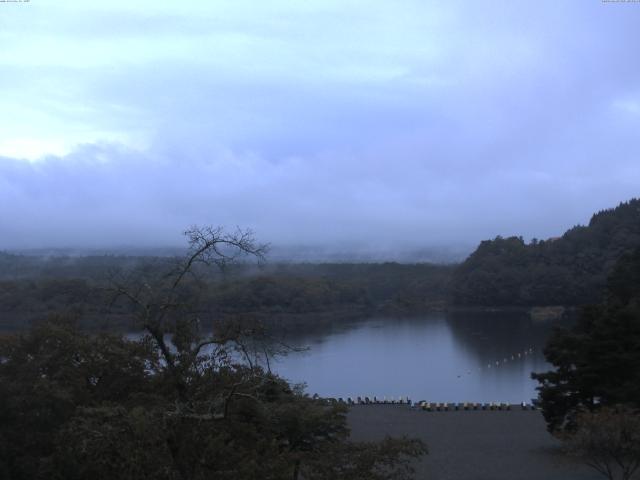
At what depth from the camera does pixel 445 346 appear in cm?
2616

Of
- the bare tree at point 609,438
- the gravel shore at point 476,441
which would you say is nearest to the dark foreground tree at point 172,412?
the bare tree at point 609,438

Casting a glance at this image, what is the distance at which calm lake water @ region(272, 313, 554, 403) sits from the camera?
17469 mm

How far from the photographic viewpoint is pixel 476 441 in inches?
404

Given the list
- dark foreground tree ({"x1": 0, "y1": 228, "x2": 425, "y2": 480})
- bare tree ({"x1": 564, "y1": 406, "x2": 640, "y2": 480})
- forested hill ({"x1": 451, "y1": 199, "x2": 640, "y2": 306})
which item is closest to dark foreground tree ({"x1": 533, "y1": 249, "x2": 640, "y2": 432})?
bare tree ({"x1": 564, "y1": 406, "x2": 640, "y2": 480})

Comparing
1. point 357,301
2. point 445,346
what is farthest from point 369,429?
point 357,301

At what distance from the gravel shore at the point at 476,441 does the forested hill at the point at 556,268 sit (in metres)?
26.3

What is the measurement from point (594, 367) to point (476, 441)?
2145mm

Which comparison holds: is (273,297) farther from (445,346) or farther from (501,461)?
(501,461)

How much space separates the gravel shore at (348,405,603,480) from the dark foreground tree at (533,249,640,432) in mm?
522

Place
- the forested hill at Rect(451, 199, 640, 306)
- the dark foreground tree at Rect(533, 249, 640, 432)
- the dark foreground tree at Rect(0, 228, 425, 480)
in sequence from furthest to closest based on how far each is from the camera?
the forested hill at Rect(451, 199, 640, 306) < the dark foreground tree at Rect(533, 249, 640, 432) < the dark foreground tree at Rect(0, 228, 425, 480)

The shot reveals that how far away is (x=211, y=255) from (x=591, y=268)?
125 feet

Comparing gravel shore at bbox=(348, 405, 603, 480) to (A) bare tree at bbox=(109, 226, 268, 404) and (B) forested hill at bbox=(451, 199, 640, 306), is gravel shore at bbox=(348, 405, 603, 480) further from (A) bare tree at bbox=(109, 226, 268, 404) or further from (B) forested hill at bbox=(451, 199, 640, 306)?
(B) forested hill at bbox=(451, 199, 640, 306)

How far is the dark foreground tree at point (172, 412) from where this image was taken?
332 centimetres

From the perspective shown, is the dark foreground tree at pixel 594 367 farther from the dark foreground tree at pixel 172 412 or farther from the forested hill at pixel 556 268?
the forested hill at pixel 556 268
